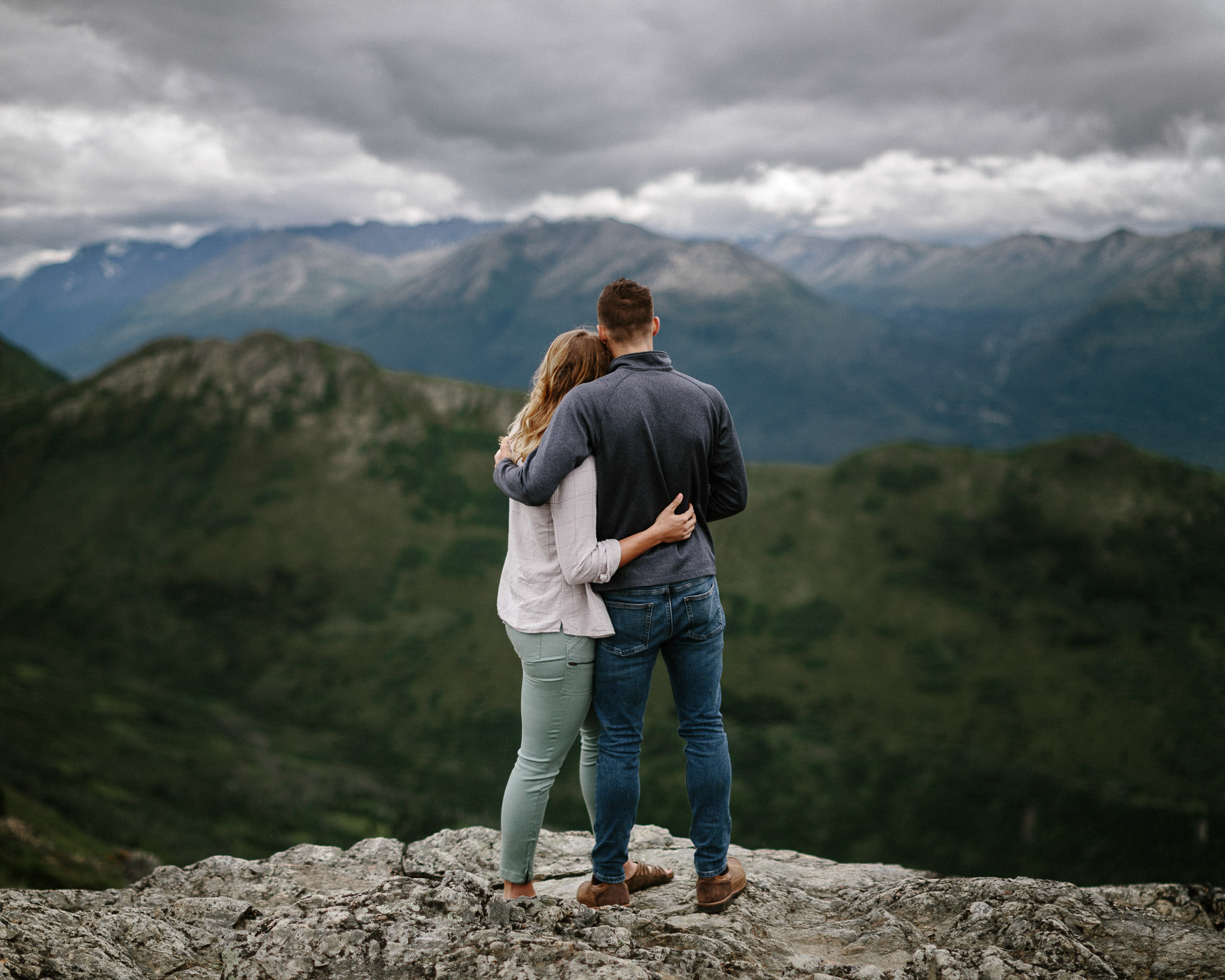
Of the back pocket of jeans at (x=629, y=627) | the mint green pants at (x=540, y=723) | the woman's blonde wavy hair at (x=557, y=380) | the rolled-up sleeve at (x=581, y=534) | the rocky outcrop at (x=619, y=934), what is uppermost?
the woman's blonde wavy hair at (x=557, y=380)

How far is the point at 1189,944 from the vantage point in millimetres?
6367

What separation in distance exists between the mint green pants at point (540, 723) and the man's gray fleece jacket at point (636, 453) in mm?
645

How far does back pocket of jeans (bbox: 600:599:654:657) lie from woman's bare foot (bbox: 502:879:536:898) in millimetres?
2583

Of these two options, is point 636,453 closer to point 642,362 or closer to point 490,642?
point 642,362

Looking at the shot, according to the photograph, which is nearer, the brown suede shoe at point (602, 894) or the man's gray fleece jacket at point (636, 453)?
the man's gray fleece jacket at point (636, 453)

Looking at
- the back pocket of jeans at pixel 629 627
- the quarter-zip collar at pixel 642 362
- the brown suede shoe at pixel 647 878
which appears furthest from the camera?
the brown suede shoe at pixel 647 878

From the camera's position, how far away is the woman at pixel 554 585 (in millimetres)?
5969

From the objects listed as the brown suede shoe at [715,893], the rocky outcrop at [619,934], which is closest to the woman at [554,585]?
the rocky outcrop at [619,934]

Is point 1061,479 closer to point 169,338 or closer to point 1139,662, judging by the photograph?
point 1139,662

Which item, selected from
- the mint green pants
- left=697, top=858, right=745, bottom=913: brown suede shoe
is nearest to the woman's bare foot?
the mint green pants

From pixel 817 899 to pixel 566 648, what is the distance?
467 centimetres

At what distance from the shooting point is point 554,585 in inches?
239

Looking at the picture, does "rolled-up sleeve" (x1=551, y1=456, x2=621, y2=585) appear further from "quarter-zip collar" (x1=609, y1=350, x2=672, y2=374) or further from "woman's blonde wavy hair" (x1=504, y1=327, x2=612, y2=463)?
"quarter-zip collar" (x1=609, y1=350, x2=672, y2=374)

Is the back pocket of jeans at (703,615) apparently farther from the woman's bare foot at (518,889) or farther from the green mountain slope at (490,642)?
the green mountain slope at (490,642)
